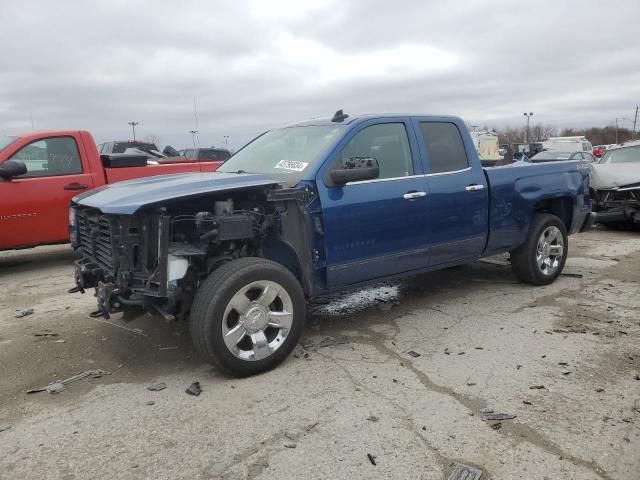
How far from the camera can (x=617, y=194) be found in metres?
10.1

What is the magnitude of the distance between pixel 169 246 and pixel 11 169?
4.22 meters

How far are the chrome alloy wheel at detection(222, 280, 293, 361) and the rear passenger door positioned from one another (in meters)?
1.70

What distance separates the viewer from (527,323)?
15.7 feet

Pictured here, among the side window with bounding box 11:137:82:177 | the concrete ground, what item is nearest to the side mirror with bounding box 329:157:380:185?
the concrete ground

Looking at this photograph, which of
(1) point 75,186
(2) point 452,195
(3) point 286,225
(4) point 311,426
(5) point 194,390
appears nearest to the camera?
(4) point 311,426

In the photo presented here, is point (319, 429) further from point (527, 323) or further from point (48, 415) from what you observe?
point (527, 323)

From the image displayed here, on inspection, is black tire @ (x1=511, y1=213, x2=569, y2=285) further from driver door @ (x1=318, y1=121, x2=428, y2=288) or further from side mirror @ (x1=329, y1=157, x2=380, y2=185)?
side mirror @ (x1=329, y1=157, x2=380, y2=185)

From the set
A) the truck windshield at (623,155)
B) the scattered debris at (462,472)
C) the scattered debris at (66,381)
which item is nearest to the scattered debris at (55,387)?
the scattered debris at (66,381)

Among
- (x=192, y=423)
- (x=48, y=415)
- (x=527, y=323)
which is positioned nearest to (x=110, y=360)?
(x=48, y=415)

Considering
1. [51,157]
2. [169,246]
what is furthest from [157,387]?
[51,157]

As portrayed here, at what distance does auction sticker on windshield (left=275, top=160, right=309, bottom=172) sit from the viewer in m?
4.25

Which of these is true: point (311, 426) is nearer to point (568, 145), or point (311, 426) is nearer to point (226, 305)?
point (226, 305)

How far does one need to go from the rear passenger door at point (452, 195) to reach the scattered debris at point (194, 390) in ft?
8.01

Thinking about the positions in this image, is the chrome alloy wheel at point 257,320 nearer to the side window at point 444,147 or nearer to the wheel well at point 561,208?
the side window at point 444,147
